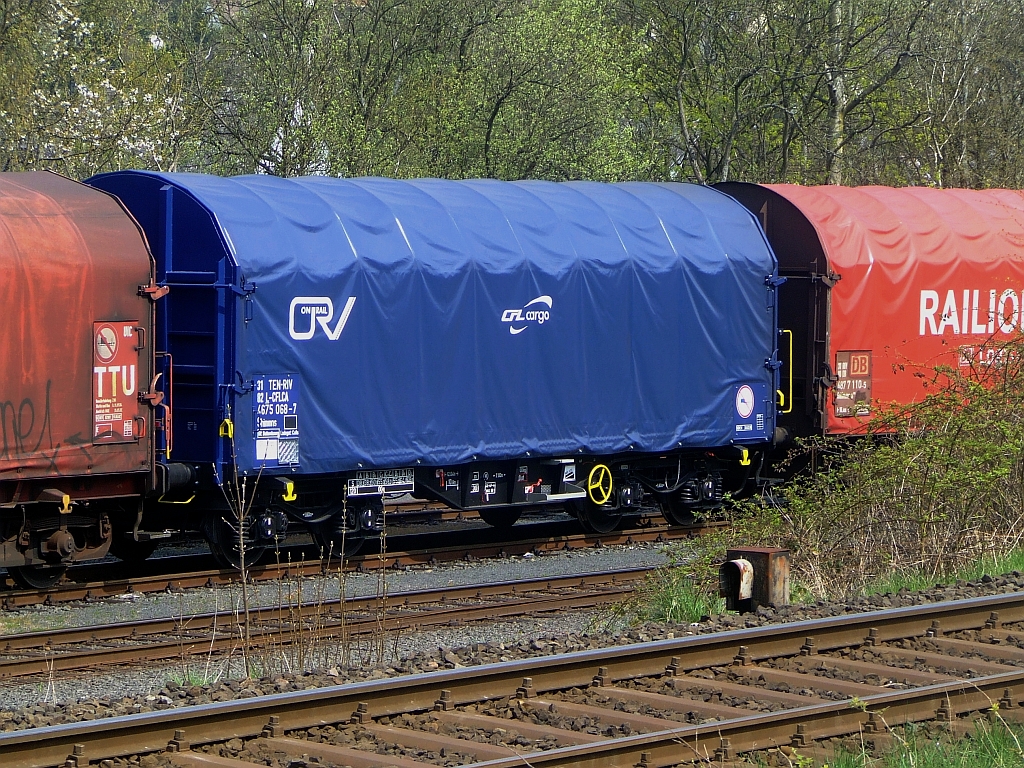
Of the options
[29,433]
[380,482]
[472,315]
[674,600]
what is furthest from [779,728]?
[472,315]

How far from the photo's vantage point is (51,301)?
12180 mm

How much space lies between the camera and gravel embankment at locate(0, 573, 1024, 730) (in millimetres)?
7168

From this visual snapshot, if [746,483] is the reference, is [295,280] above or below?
above

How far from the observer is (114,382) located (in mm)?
12742

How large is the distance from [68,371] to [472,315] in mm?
4295

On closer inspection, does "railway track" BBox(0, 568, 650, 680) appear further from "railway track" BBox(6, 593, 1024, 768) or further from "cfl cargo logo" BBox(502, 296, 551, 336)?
"cfl cargo logo" BBox(502, 296, 551, 336)

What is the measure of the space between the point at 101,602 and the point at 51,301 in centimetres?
277

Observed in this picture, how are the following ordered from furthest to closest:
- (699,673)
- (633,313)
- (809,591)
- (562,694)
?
(633,313)
(809,591)
(699,673)
(562,694)

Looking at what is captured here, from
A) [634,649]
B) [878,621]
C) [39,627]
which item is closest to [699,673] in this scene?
[634,649]

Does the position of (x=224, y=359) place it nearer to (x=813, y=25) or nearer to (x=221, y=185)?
(x=221, y=185)

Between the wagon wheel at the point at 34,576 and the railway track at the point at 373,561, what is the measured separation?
0.56ft

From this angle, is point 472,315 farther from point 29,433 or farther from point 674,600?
point 674,600

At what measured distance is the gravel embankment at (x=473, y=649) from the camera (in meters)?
7.17

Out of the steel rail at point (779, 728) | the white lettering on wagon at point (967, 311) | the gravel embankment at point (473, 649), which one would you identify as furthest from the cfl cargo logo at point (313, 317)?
the white lettering on wagon at point (967, 311)
